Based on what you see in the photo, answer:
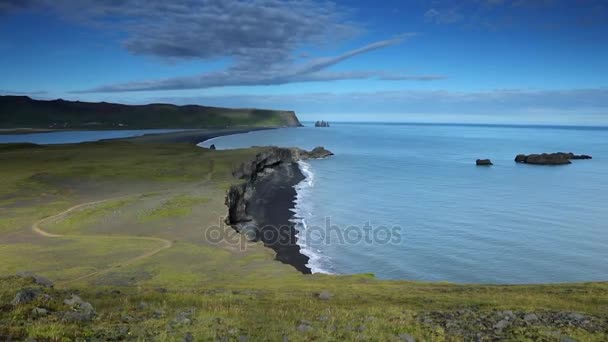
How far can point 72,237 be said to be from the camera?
149ft

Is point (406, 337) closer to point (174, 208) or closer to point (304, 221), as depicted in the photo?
point (174, 208)

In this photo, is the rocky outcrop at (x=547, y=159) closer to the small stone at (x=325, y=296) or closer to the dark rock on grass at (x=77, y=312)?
the small stone at (x=325, y=296)

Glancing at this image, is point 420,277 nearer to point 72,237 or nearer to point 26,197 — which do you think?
point 72,237

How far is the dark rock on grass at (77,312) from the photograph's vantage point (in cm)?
1551

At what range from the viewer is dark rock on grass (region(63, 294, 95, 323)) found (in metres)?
Result: 15.5

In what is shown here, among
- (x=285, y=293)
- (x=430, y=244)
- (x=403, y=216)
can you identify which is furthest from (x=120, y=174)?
(x=285, y=293)

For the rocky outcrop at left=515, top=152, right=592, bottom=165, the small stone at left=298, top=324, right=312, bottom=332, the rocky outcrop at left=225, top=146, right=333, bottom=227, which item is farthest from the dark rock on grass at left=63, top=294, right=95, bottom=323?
the rocky outcrop at left=515, top=152, right=592, bottom=165

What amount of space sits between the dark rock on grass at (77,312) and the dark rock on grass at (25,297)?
4.29 ft

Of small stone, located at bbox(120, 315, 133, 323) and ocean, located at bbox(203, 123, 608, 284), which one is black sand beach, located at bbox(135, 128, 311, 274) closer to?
ocean, located at bbox(203, 123, 608, 284)

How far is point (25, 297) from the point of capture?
1711 centimetres

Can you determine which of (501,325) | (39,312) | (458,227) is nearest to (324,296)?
(501,325)

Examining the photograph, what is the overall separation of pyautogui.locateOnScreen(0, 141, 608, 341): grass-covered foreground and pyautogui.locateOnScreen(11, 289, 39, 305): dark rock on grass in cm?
7

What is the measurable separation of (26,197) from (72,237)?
28241 mm

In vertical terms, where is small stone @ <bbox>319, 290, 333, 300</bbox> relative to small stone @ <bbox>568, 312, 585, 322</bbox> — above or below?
below
